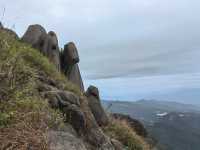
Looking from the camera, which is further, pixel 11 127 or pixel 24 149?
pixel 11 127

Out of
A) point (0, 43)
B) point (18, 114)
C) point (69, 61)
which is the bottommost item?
point (18, 114)

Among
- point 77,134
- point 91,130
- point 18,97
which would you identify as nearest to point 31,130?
point 18,97

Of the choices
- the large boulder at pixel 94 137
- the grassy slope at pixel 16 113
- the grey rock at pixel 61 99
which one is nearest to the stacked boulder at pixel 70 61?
the grey rock at pixel 61 99

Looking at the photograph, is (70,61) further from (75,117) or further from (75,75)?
(75,117)

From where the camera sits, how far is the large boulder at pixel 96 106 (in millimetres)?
21094

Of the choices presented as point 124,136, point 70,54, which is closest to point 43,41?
point 70,54

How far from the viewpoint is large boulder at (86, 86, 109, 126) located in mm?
21094

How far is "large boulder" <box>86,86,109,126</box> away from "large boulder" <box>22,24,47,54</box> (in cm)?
646

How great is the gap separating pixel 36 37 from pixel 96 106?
9.62 metres

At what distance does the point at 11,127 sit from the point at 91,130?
32.2ft

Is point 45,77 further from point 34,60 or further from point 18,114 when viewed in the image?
point 18,114

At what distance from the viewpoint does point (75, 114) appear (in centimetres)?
1510

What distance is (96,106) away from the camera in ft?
71.9

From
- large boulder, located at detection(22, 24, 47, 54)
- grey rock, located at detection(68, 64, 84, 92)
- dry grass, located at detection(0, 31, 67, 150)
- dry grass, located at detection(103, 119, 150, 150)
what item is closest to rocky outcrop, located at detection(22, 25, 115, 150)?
large boulder, located at detection(22, 24, 47, 54)
